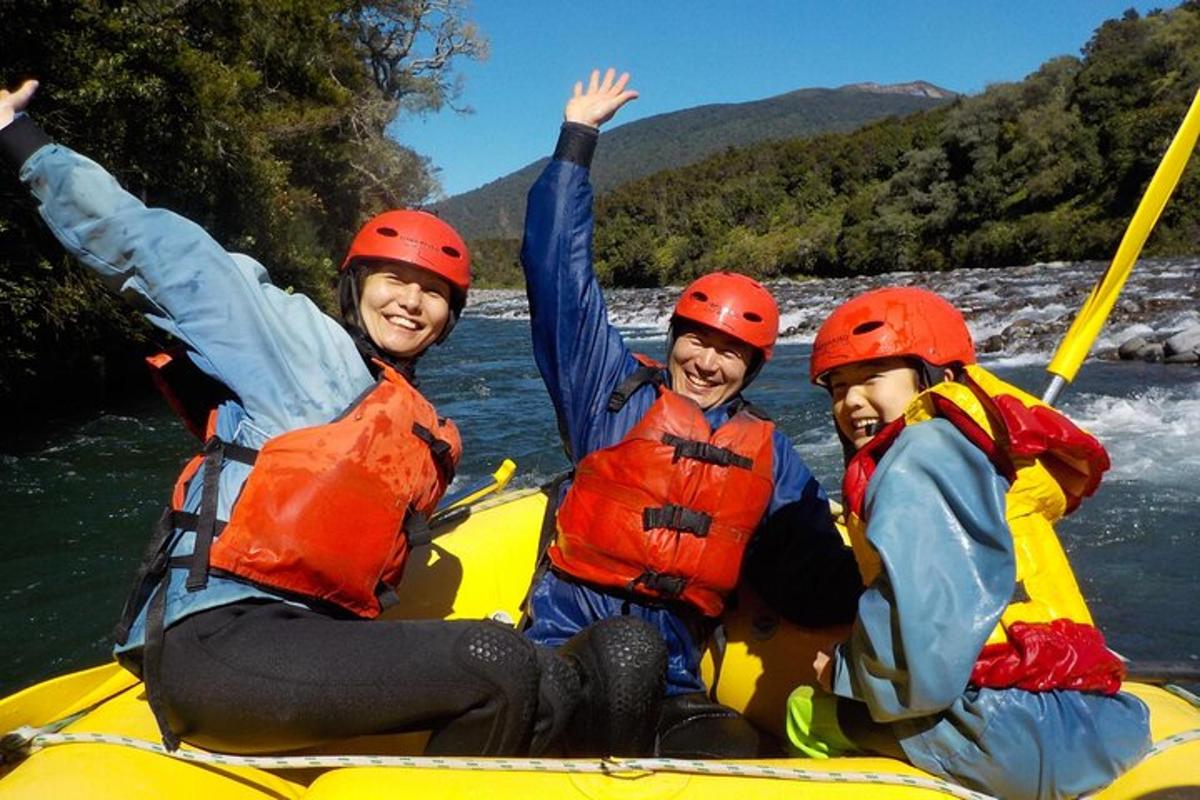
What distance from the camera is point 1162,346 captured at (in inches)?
395

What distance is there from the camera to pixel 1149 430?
7.08m

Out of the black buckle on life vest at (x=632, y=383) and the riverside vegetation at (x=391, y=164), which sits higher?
the riverside vegetation at (x=391, y=164)

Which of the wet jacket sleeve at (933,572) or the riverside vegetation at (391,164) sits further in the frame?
the riverside vegetation at (391,164)

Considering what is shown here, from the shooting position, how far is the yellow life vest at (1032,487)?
1.47 m

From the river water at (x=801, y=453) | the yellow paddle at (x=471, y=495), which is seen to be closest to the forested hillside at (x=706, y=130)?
the river water at (x=801, y=453)

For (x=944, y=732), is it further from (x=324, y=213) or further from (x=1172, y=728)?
(x=324, y=213)

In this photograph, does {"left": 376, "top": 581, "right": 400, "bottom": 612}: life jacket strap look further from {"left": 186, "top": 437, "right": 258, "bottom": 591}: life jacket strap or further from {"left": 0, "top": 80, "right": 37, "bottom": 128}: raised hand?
{"left": 0, "top": 80, "right": 37, "bottom": 128}: raised hand

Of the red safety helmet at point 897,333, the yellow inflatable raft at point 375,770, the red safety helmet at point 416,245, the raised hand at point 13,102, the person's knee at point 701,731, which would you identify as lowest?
the person's knee at point 701,731

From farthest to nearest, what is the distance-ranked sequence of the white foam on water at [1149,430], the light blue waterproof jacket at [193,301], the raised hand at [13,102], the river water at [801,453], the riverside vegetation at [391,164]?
the riverside vegetation at [391,164], the white foam on water at [1149,430], the river water at [801,453], the raised hand at [13,102], the light blue waterproof jacket at [193,301]

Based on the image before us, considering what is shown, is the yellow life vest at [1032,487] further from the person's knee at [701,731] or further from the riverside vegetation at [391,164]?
the riverside vegetation at [391,164]

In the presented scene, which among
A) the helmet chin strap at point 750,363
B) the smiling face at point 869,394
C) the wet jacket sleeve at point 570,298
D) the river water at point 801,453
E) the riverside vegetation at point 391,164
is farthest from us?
the riverside vegetation at point 391,164

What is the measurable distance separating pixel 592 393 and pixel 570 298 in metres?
0.26

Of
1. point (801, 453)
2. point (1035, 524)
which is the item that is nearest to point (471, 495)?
point (1035, 524)

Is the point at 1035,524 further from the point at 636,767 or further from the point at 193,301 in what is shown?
the point at 193,301
